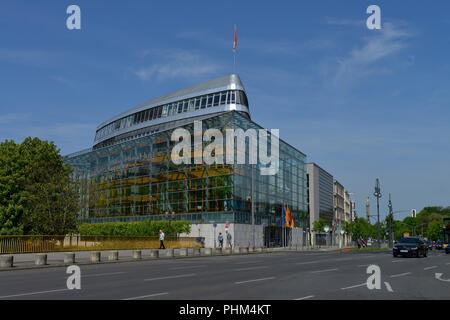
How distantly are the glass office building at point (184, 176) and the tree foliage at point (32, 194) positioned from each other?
17345 mm

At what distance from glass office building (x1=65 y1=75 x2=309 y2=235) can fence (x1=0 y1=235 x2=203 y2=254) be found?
10281mm

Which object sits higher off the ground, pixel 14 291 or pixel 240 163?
pixel 240 163

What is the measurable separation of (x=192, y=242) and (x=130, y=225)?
20205 mm

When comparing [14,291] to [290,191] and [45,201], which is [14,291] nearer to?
[45,201]

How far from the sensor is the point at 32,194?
47281 millimetres

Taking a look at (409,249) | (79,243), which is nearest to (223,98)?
(79,243)

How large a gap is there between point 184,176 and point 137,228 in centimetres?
1066

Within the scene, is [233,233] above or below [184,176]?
below

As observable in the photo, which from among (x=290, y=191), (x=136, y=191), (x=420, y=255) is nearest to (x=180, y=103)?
(x=136, y=191)

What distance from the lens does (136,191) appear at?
70.4 meters

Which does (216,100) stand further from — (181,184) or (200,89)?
(181,184)

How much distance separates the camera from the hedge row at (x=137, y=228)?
59625 millimetres

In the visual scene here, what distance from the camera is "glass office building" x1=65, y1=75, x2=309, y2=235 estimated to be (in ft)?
194
